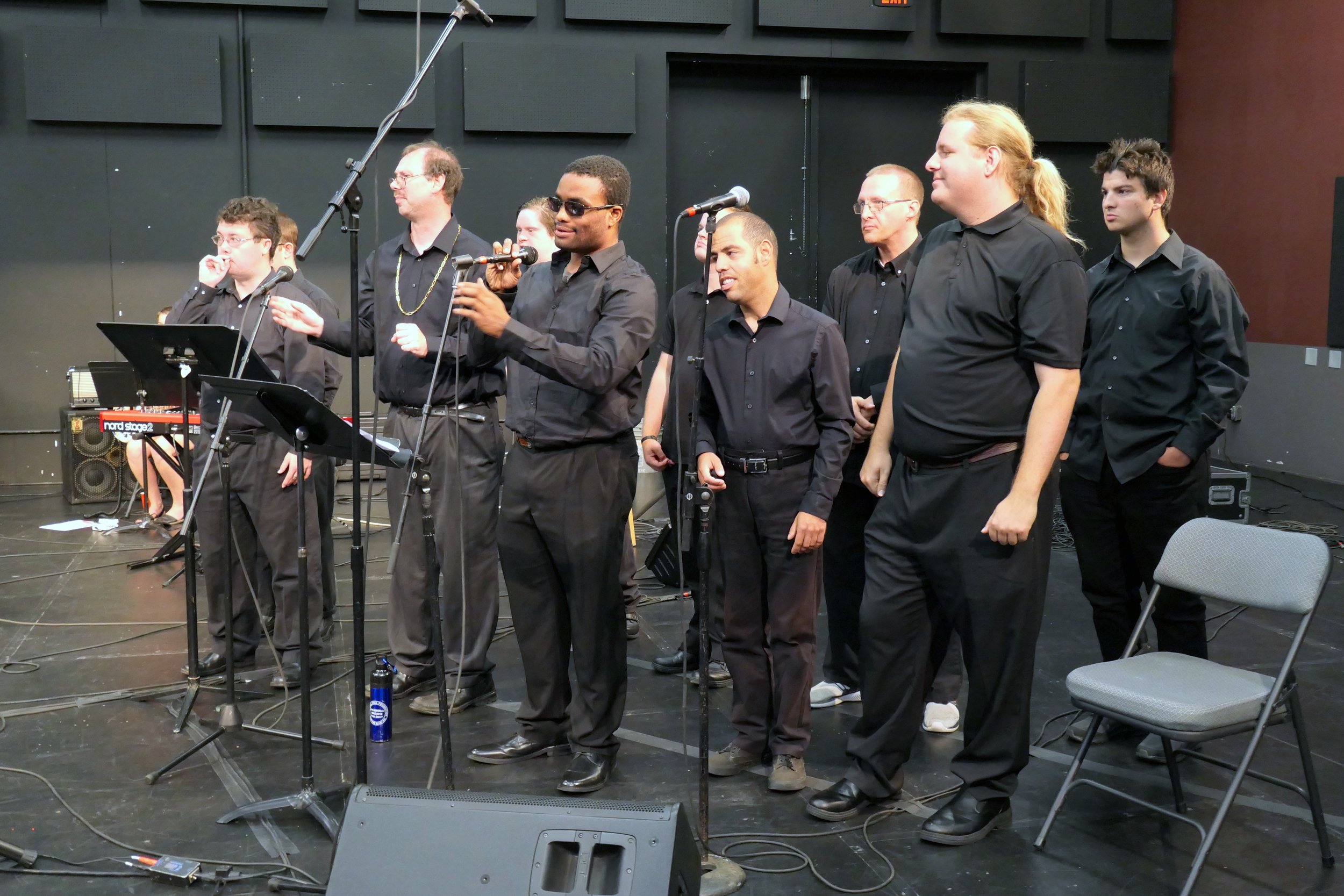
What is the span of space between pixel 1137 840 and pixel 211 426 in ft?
10.8

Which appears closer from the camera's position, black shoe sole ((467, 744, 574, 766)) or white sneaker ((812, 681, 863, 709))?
black shoe sole ((467, 744, 574, 766))

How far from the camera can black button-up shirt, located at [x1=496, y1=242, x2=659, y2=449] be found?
Answer: 10.5ft

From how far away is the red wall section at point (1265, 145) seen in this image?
26.6ft

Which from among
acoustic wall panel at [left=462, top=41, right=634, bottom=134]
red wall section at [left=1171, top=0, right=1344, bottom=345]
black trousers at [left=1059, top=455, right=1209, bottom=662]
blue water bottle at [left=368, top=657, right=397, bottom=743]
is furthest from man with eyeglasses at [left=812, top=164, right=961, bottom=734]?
red wall section at [left=1171, top=0, right=1344, bottom=345]

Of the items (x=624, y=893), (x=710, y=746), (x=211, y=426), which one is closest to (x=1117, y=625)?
(x=710, y=746)

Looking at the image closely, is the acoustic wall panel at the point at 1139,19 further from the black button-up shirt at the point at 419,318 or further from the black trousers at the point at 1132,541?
the black button-up shirt at the point at 419,318

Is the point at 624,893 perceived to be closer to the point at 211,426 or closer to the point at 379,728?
the point at 379,728

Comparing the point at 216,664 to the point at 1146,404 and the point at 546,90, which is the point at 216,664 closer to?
the point at 1146,404

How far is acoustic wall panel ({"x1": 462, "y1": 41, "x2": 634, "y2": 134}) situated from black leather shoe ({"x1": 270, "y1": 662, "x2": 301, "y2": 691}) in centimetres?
509

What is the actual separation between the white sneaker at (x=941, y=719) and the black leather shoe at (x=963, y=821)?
2.35 ft

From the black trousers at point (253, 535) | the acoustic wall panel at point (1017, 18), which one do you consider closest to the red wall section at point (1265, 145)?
the acoustic wall panel at point (1017, 18)

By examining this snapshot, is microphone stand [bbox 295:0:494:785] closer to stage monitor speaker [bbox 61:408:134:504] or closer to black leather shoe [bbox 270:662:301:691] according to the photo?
black leather shoe [bbox 270:662:301:691]

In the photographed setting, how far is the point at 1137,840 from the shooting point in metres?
3.01

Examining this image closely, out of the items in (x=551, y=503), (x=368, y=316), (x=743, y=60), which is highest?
(x=743, y=60)
